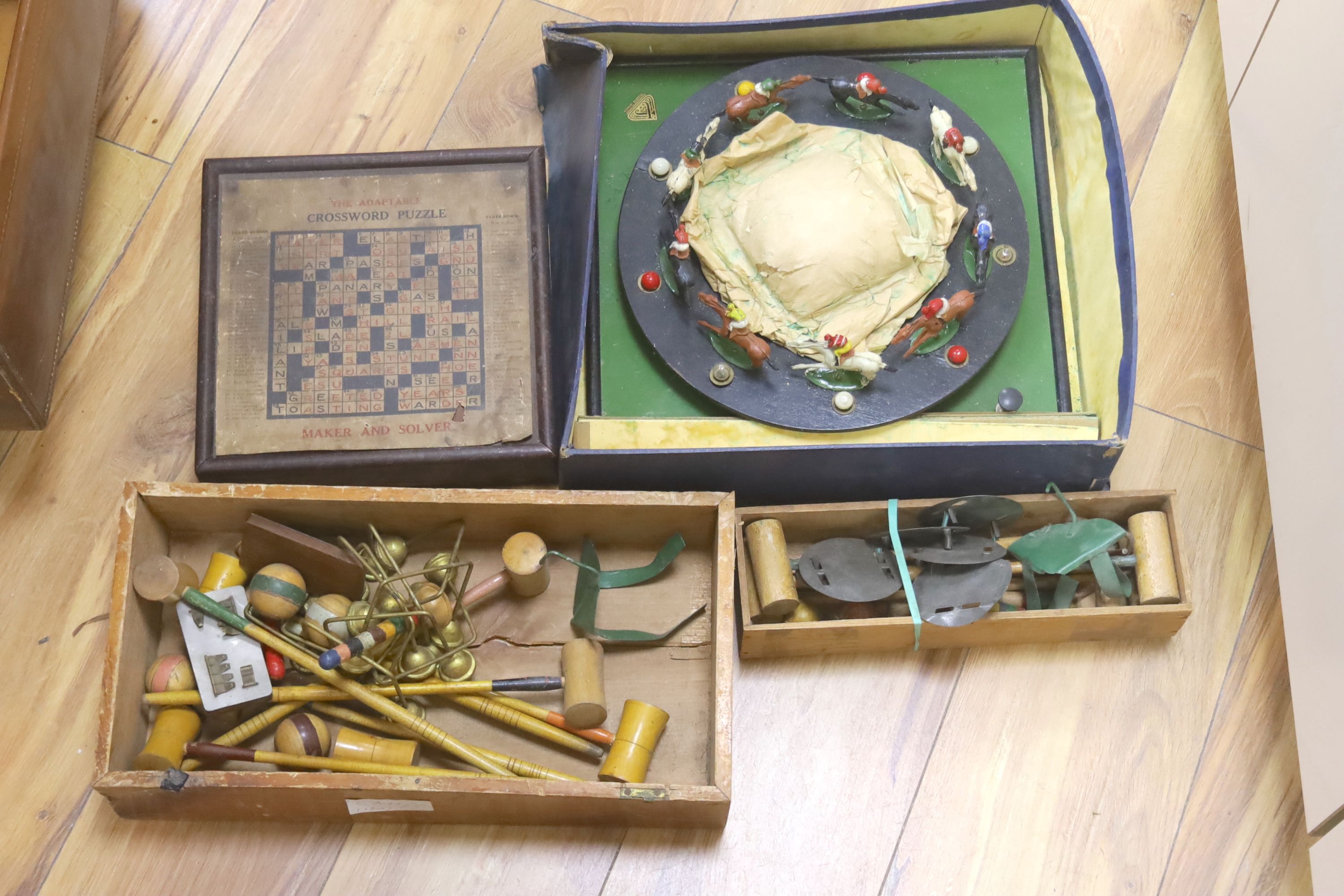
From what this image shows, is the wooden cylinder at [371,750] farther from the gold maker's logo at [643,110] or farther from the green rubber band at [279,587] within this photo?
the gold maker's logo at [643,110]

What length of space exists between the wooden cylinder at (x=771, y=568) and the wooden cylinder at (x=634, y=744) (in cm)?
17

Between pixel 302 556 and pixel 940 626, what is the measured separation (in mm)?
708

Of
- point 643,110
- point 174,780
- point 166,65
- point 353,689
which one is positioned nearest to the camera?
point 174,780

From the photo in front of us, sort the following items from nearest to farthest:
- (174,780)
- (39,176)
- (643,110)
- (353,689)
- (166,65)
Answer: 1. (174,780)
2. (353,689)
3. (39,176)
4. (643,110)
5. (166,65)

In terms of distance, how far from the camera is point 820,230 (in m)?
1.26

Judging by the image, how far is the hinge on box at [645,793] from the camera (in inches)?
43.6

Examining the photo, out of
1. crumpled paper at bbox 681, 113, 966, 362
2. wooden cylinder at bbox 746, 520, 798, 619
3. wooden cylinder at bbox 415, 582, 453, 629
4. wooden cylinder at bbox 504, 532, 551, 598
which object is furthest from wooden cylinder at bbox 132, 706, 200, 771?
crumpled paper at bbox 681, 113, 966, 362

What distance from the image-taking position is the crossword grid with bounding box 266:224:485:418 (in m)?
1.32

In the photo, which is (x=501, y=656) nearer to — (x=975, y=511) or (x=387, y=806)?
(x=387, y=806)

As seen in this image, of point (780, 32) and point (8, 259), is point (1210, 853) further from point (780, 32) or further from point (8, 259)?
point (8, 259)

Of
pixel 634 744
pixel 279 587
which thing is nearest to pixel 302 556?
pixel 279 587

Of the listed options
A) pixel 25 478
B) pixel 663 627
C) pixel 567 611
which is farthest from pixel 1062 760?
pixel 25 478

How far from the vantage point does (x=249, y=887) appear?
1.26 meters

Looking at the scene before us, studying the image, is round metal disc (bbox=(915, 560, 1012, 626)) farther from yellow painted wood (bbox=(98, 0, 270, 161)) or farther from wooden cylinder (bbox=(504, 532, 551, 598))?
yellow painted wood (bbox=(98, 0, 270, 161))
